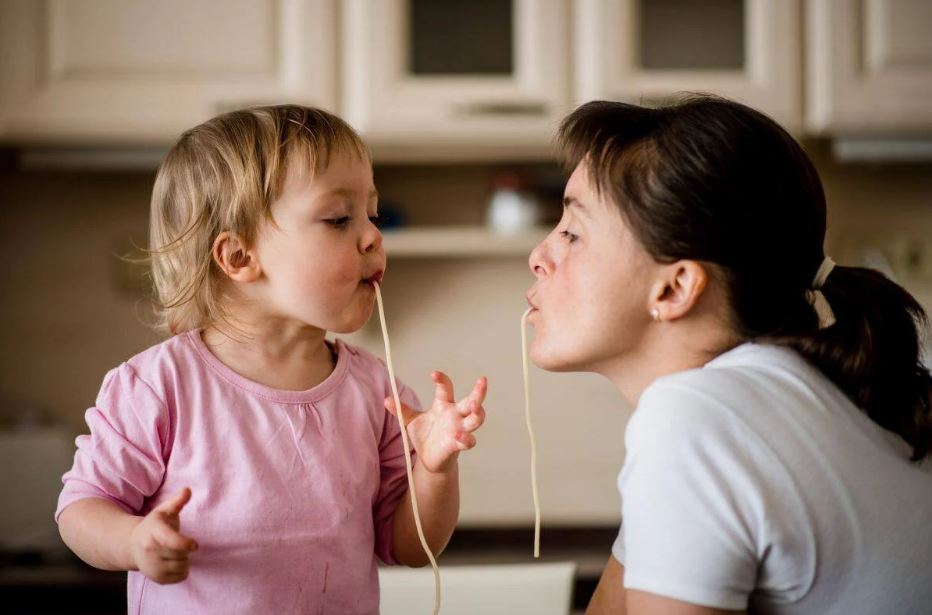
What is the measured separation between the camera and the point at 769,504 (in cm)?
72

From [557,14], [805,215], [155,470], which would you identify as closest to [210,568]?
[155,470]

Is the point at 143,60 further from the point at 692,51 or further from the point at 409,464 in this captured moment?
the point at 409,464

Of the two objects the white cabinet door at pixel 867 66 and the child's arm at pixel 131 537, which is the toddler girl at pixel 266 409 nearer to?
the child's arm at pixel 131 537

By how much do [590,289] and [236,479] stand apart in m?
0.39

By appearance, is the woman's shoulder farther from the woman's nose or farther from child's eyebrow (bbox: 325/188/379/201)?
child's eyebrow (bbox: 325/188/379/201)

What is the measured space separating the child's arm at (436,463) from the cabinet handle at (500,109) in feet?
3.26

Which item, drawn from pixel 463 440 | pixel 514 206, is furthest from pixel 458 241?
pixel 463 440

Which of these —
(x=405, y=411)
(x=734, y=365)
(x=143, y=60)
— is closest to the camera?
(x=734, y=365)

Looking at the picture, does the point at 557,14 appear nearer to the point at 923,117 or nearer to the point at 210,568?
the point at 923,117

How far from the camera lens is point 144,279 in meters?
2.23

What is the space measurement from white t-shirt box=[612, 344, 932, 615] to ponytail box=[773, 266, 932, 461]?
0.05 meters

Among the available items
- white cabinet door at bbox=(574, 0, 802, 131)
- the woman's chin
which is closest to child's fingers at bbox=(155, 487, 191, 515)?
the woman's chin

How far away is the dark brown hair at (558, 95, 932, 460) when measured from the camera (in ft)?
2.80

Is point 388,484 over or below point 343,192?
below
